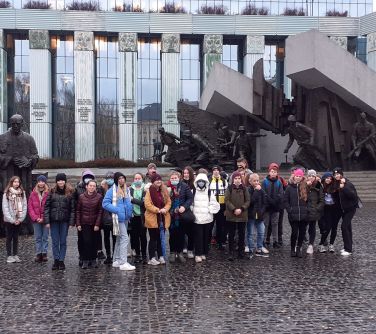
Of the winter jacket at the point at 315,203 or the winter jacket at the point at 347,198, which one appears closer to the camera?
the winter jacket at the point at 315,203

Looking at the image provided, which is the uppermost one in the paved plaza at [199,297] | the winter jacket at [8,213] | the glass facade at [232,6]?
the glass facade at [232,6]

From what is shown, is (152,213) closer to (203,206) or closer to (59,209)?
(203,206)

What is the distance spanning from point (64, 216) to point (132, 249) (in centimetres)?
130

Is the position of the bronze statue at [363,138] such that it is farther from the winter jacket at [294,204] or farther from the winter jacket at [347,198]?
the winter jacket at [294,204]

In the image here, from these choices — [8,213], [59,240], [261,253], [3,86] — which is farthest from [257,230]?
[3,86]

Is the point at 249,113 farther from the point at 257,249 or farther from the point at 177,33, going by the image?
the point at 177,33

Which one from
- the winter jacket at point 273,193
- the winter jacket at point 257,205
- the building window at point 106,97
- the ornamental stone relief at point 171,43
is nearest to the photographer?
the winter jacket at point 257,205

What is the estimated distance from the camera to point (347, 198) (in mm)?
8008

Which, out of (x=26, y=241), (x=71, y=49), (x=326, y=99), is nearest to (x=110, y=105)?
(x=71, y=49)

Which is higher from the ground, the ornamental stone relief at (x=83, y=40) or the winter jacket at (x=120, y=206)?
the ornamental stone relief at (x=83, y=40)

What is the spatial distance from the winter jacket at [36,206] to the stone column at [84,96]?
3119 cm

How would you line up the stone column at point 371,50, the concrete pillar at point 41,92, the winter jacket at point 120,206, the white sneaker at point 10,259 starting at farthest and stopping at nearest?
the stone column at point 371,50 < the concrete pillar at point 41,92 < the white sneaker at point 10,259 < the winter jacket at point 120,206

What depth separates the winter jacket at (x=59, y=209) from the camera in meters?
7.02

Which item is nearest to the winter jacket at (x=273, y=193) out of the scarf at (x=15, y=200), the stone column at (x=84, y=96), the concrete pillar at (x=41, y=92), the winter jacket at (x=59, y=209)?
the winter jacket at (x=59, y=209)
